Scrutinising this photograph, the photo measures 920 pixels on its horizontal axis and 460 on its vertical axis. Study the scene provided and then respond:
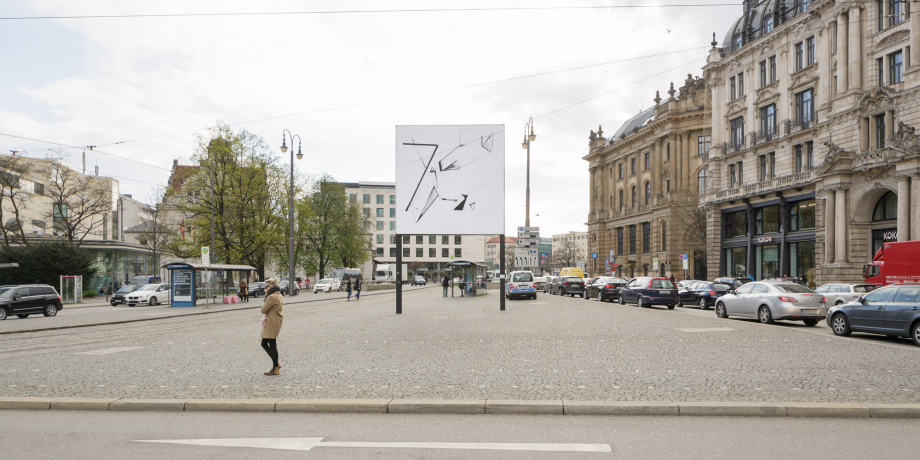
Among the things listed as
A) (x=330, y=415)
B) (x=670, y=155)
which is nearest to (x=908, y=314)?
(x=330, y=415)

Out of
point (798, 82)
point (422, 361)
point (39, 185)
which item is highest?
point (798, 82)

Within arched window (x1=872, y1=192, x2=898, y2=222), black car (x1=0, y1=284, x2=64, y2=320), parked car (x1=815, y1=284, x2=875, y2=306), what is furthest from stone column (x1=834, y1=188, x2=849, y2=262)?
→ black car (x1=0, y1=284, x2=64, y2=320)

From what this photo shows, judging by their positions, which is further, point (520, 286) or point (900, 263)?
point (520, 286)

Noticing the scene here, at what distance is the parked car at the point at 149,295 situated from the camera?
37594mm

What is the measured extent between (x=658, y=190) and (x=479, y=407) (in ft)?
232

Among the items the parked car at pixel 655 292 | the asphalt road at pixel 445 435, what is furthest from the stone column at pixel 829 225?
the asphalt road at pixel 445 435

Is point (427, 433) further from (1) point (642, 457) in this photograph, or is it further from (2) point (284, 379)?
(2) point (284, 379)

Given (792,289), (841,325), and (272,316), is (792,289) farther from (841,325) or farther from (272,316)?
(272,316)

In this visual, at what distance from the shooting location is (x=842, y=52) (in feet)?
129

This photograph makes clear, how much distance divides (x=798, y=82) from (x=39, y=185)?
72.7 metres

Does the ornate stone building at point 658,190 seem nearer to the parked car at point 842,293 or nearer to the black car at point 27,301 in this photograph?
the parked car at point 842,293

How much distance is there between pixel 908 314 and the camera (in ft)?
46.1

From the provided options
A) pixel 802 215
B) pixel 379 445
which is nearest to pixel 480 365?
pixel 379 445

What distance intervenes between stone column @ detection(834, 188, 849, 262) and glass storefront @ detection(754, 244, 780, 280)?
7.52m
